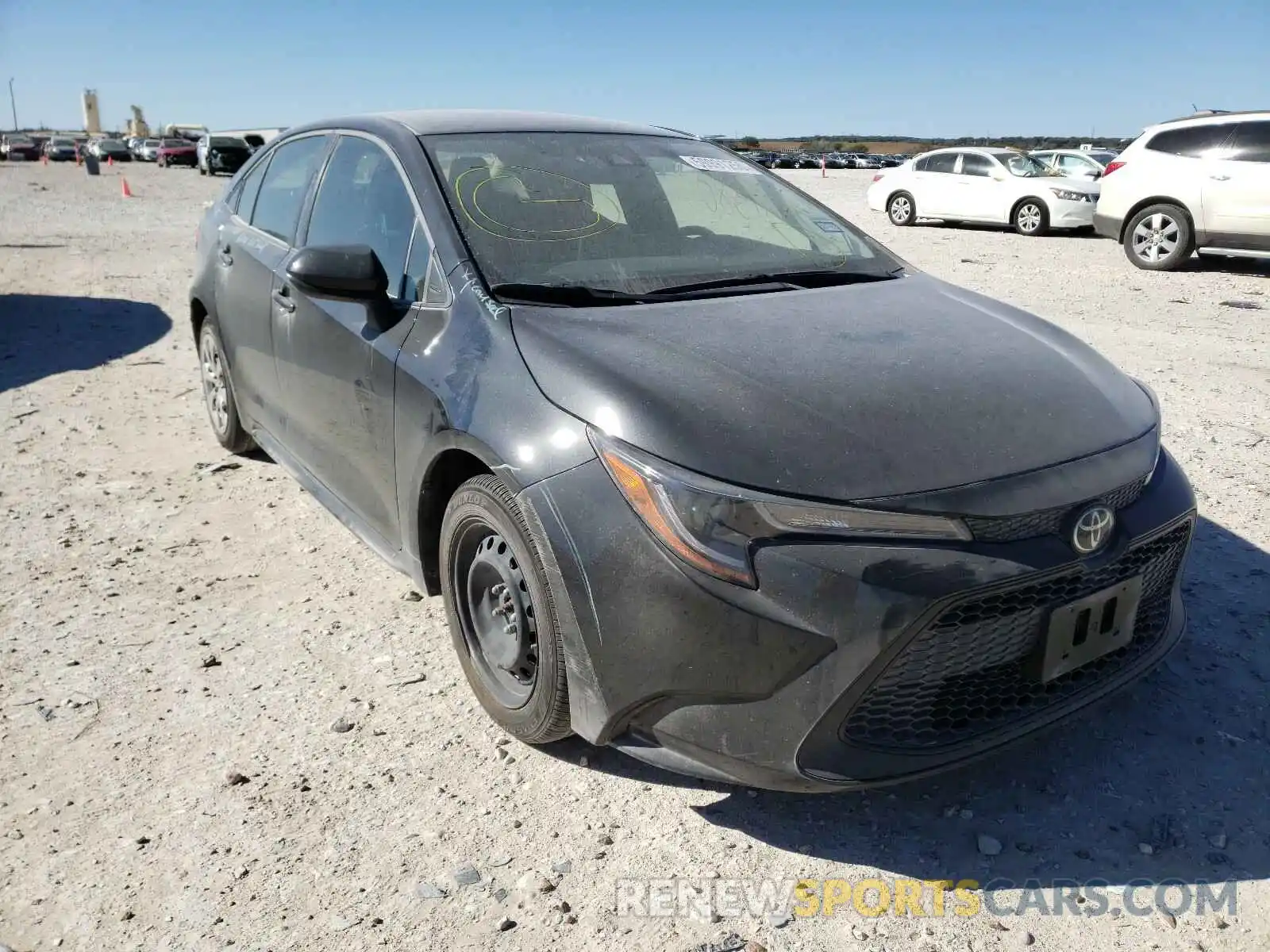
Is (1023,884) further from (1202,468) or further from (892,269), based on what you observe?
(1202,468)

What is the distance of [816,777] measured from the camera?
2.05 metres

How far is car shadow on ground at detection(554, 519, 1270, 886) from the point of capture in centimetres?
225

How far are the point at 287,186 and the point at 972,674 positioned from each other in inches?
129

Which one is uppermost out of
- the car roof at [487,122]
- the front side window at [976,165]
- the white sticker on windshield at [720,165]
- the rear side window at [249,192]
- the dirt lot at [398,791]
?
the front side window at [976,165]

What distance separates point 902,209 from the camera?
17.6 meters

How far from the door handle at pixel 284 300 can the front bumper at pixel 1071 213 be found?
48.1 feet

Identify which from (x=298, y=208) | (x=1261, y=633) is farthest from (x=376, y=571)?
(x=1261, y=633)

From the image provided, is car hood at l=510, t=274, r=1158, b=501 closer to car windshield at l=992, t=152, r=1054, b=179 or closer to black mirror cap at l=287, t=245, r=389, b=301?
black mirror cap at l=287, t=245, r=389, b=301

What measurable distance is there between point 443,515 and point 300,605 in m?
1.04

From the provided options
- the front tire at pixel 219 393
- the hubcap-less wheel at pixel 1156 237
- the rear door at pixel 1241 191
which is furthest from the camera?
the hubcap-less wheel at pixel 1156 237

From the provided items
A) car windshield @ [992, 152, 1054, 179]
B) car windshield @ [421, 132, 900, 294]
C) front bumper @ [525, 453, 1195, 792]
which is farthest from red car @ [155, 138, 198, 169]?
front bumper @ [525, 453, 1195, 792]

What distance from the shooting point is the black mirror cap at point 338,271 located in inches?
110

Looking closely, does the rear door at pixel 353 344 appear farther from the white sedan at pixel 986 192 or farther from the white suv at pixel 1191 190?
the white sedan at pixel 986 192

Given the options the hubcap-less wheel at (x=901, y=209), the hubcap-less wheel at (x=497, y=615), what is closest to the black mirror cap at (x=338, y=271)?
the hubcap-less wheel at (x=497, y=615)
